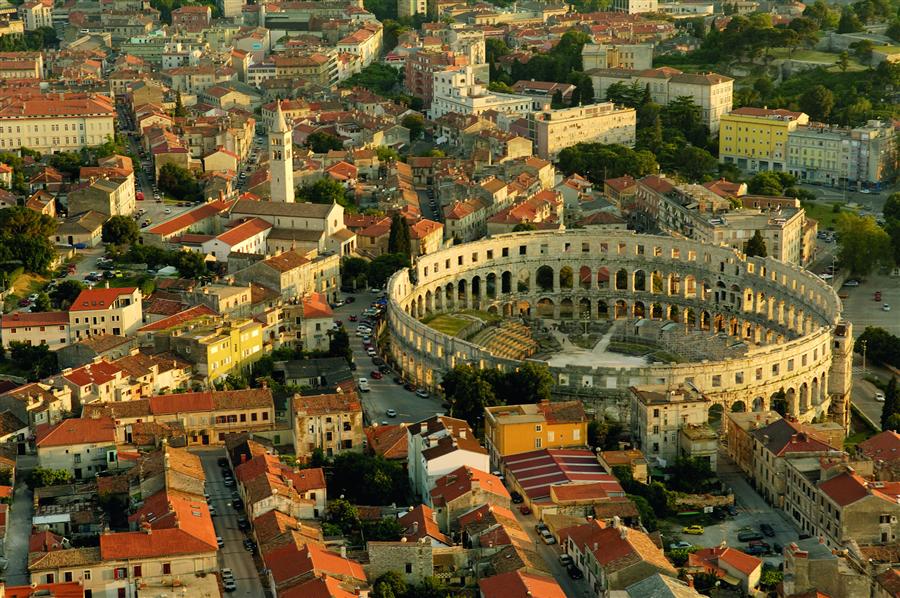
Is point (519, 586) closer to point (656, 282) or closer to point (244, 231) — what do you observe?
point (656, 282)

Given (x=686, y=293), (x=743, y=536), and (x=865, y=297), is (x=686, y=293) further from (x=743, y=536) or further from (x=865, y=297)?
(x=743, y=536)

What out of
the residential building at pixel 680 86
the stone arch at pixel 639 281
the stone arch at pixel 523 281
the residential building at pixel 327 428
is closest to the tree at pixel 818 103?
the residential building at pixel 680 86

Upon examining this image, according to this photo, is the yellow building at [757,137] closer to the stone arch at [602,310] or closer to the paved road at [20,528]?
the stone arch at [602,310]

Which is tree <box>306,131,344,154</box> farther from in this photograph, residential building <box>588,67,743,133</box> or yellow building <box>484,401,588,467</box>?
yellow building <box>484,401,588,467</box>

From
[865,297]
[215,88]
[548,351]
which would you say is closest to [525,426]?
[548,351]

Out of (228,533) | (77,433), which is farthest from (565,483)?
(77,433)
